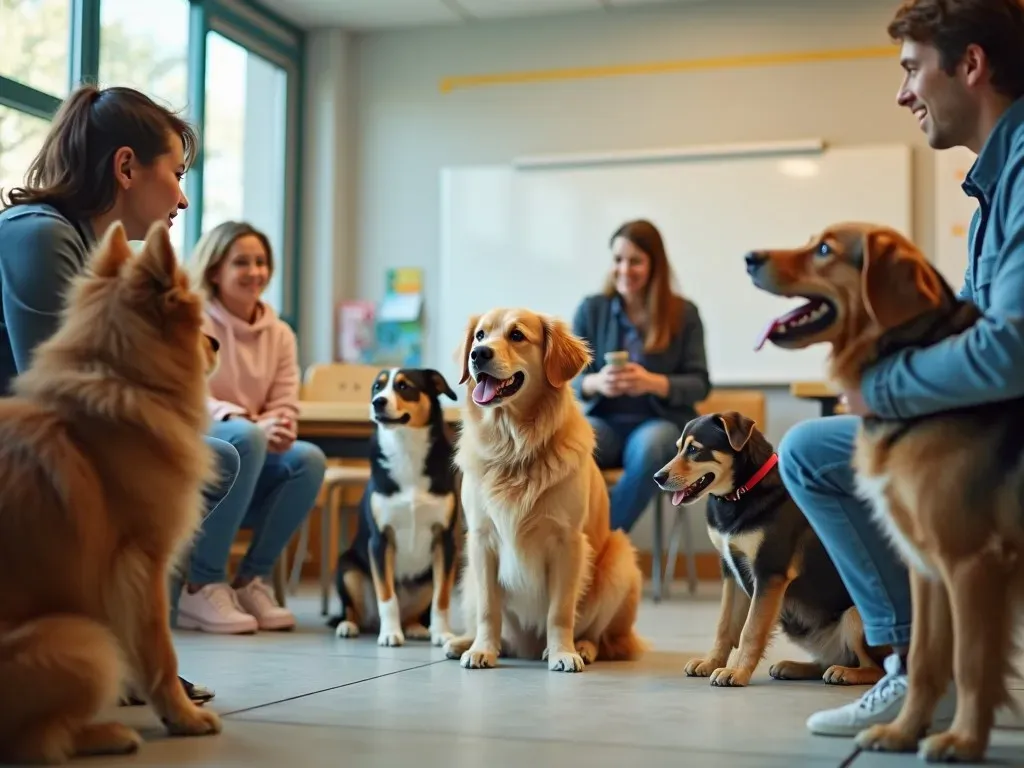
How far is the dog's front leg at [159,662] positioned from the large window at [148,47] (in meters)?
4.11

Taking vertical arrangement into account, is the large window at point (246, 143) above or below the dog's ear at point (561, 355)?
above

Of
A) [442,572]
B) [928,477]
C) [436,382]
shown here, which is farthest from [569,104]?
[928,477]

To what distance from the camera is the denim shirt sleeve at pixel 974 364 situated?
1.72m

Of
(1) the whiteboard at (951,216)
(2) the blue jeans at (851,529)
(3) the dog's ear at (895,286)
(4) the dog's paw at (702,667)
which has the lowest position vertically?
(4) the dog's paw at (702,667)

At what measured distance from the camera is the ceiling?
274 inches

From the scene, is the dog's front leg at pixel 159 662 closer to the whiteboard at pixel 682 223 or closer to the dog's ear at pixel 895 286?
the dog's ear at pixel 895 286

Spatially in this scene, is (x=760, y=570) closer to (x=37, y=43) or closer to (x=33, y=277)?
(x=33, y=277)

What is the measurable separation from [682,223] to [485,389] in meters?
3.84

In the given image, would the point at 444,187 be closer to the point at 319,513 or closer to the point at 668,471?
the point at 319,513

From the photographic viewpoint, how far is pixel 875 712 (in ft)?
6.79

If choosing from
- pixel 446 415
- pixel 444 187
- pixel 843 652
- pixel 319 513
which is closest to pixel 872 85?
pixel 444 187

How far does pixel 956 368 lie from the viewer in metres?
1.75

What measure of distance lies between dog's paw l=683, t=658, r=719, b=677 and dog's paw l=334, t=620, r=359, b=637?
137cm

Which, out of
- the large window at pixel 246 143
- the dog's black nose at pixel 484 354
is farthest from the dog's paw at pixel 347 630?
the large window at pixel 246 143
